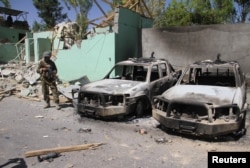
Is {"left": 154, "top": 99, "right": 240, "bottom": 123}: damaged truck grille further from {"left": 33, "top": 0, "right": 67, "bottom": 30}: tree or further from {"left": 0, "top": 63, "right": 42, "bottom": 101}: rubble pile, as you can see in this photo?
{"left": 33, "top": 0, "right": 67, "bottom": 30}: tree

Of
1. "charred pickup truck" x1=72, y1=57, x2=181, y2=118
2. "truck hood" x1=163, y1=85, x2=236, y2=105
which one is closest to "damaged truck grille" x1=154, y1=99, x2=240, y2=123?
"truck hood" x1=163, y1=85, x2=236, y2=105

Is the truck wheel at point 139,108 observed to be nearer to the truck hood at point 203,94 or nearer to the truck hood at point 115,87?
the truck hood at point 115,87

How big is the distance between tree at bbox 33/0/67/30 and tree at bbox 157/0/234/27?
1781 centimetres

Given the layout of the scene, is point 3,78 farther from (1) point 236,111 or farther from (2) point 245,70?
(1) point 236,111

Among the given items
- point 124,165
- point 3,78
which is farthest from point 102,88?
point 3,78

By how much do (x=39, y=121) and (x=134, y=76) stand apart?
309 centimetres

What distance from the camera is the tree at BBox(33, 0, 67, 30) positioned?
39938 mm

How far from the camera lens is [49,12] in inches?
1593

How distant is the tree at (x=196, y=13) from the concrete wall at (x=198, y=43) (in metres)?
13.2

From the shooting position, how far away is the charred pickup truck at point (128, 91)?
24.8ft

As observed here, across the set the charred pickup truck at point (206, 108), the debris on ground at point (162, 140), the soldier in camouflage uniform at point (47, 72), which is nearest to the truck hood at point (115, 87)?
the charred pickup truck at point (206, 108)

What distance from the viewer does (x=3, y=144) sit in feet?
19.8

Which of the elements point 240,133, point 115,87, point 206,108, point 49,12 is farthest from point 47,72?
point 49,12

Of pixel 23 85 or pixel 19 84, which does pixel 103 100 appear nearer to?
pixel 23 85
